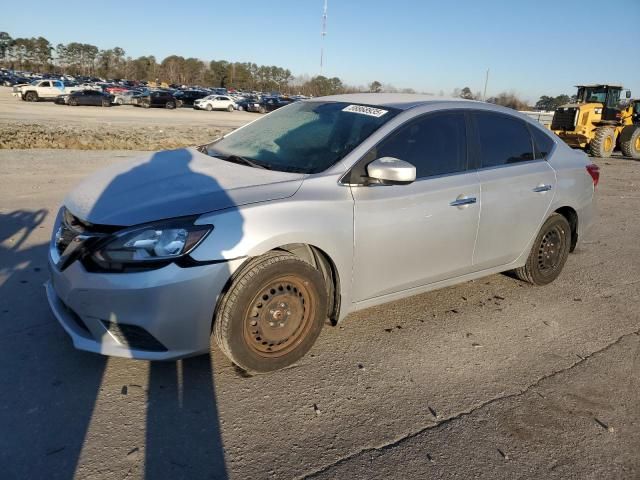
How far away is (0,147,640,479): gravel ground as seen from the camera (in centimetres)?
243

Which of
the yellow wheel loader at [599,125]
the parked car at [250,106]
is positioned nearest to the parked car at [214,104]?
the parked car at [250,106]

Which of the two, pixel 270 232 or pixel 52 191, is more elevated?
pixel 270 232

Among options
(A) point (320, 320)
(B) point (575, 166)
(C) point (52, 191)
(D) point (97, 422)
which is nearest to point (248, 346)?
(A) point (320, 320)

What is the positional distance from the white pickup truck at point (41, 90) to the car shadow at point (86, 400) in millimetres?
42380

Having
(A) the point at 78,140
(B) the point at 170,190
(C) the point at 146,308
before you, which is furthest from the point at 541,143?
(A) the point at 78,140

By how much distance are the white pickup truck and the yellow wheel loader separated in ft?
119

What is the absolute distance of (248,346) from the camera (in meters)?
3.02

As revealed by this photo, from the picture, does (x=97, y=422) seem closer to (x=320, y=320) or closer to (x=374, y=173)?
(x=320, y=320)

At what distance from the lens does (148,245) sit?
2.70 meters

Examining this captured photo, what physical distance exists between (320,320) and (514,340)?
62.9 inches

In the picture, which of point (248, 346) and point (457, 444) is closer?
point (457, 444)

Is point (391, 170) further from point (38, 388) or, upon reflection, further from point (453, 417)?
point (38, 388)

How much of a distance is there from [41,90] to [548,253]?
44148mm

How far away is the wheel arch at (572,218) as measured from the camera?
192 inches
